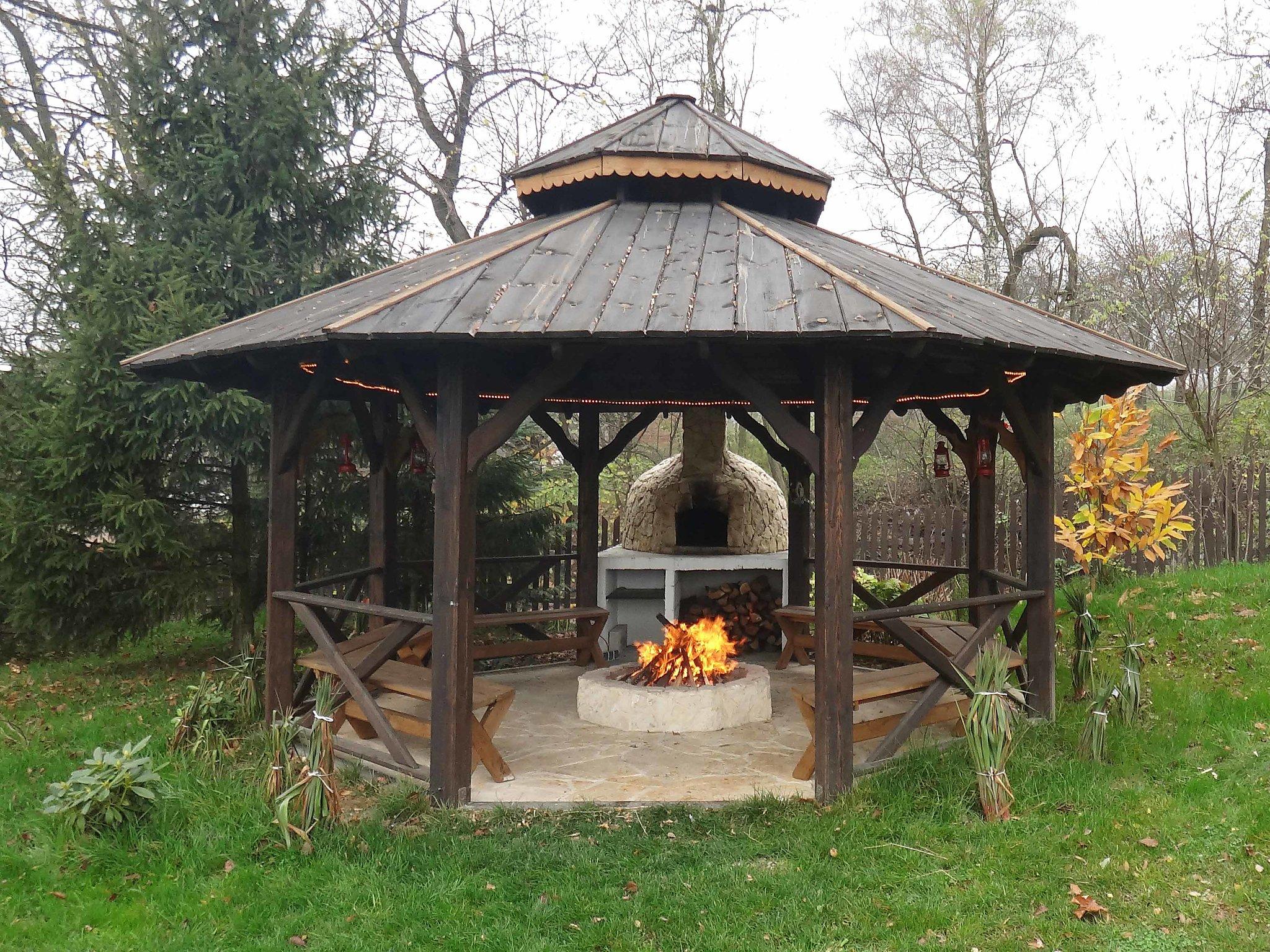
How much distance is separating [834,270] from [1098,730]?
10.3ft

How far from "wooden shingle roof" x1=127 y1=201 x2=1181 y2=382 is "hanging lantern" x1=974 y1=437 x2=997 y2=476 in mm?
1049

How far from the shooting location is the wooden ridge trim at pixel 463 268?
469 centimetres

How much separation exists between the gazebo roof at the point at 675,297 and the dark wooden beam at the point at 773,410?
226 millimetres

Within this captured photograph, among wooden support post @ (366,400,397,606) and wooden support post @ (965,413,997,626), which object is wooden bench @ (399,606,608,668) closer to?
wooden support post @ (366,400,397,606)

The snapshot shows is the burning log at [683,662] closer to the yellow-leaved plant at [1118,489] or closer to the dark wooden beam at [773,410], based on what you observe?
the dark wooden beam at [773,410]

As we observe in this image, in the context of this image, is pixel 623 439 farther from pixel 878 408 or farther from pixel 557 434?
pixel 878 408

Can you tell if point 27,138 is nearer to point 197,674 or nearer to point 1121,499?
point 197,674

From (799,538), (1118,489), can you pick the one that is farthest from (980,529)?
(1118,489)

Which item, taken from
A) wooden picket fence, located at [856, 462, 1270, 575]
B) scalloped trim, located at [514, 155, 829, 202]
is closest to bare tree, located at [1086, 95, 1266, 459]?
wooden picket fence, located at [856, 462, 1270, 575]

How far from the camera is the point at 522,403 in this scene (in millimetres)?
4992

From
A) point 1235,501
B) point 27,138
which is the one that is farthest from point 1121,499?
point 27,138

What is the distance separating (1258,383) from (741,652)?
9.02 meters

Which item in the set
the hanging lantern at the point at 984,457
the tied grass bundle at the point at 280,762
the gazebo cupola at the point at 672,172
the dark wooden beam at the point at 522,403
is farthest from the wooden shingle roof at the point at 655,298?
the tied grass bundle at the point at 280,762

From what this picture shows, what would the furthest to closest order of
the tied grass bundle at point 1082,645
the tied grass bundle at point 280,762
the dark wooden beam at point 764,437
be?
the dark wooden beam at point 764,437 < the tied grass bundle at point 1082,645 < the tied grass bundle at point 280,762
